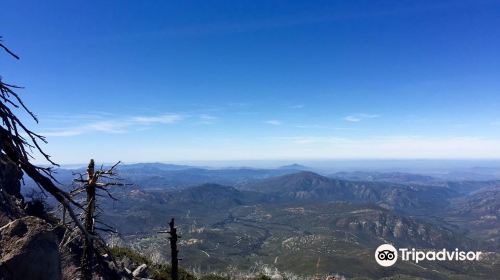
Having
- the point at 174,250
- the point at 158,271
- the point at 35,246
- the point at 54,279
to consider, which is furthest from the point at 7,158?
the point at 158,271

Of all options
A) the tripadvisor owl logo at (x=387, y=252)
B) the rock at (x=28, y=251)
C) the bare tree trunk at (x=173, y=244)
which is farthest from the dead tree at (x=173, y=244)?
the tripadvisor owl logo at (x=387, y=252)

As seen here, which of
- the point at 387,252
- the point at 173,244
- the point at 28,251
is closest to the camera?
the point at 28,251

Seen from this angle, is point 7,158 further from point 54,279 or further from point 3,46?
point 54,279

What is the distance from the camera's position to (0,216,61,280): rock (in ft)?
27.2

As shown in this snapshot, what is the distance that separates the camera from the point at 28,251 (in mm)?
8477

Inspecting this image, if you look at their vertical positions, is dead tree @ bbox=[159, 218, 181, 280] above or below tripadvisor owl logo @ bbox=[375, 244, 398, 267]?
above

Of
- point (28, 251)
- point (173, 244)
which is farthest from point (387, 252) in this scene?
point (28, 251)

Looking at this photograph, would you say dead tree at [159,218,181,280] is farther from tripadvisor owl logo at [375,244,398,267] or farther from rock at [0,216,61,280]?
tripadvisor owl logo at [375,244,398,267]

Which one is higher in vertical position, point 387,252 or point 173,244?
point 173,244

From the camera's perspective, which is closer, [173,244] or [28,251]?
[28,251]

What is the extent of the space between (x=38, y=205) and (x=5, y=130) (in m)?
49.9

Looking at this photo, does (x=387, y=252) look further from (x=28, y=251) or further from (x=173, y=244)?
(x=28, y=251)

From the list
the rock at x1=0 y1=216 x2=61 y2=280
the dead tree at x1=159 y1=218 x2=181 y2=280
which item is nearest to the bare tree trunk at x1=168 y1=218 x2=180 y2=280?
the dead tree at x1=159 y1=218 x2=181 y2=280

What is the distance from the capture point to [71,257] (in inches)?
1292
